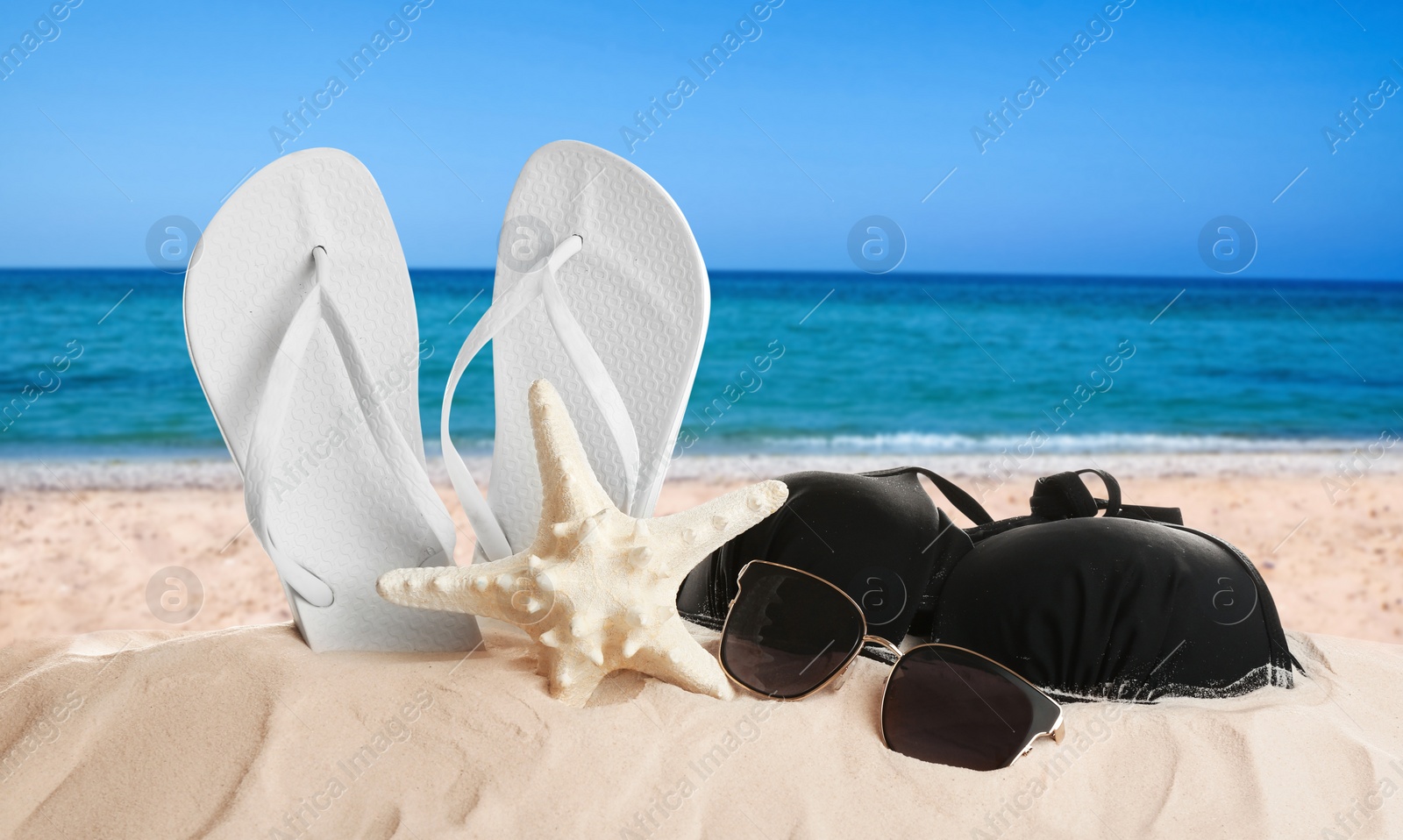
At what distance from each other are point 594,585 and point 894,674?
415 mm

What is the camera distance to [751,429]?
5.89 metres

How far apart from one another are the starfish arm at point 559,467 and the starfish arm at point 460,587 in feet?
0.29

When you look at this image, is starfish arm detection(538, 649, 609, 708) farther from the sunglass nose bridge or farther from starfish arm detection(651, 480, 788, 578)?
the sunglass nose bridge

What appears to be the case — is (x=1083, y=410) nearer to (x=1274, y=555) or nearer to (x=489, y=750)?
(x=1274, y=555)

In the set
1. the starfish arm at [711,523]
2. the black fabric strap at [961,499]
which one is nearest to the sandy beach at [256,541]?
the black fabric strap at [961,499]

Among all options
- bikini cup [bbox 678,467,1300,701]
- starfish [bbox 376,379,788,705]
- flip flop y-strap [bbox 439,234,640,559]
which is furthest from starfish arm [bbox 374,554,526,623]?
bikini cup [bbox 678,467,1300,701]

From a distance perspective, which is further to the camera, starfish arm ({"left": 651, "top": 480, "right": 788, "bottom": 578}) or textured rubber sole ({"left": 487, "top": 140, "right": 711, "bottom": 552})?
textured rubber sole ({"left": 487, "top": 140, "right": 711, "bottom": 552})

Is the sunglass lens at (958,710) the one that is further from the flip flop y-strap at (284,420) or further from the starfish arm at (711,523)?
the flip flop y-strap at (284,420)

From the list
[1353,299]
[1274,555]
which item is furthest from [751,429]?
[1353,299]

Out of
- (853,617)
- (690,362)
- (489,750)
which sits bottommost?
(489,750)

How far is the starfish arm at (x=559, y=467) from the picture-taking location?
45.7 inches

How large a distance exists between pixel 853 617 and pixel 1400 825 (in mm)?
654

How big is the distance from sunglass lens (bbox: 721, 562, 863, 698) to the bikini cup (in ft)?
0.32

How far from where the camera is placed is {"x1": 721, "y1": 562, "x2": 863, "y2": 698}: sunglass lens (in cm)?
117
